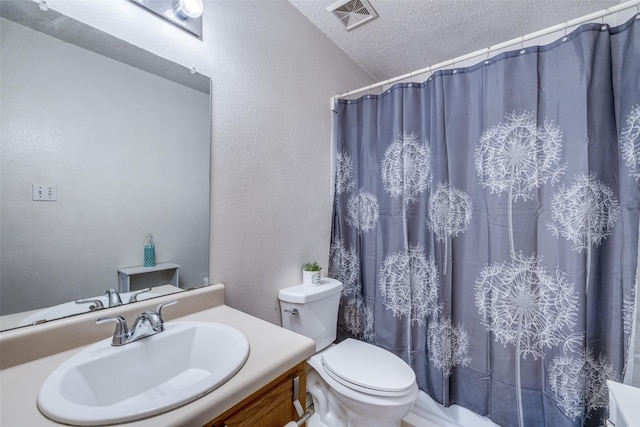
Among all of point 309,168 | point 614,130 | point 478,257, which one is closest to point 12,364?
point 309,168

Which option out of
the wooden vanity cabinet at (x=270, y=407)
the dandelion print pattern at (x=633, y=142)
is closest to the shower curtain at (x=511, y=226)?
the dandelion print pattern at (x=633, y=142)

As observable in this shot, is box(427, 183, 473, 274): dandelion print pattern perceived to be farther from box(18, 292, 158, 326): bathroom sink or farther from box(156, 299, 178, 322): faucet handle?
box(18, 292, 158, 326): bathroom sink

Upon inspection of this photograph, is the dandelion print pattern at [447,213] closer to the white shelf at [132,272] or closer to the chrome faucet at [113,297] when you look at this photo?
the white shelf at [132,272]

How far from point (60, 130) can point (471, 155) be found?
5.37ft

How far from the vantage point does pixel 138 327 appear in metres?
0.81

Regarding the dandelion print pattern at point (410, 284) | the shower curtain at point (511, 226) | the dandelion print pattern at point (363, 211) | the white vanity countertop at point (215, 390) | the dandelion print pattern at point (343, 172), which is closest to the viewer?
the white vanity countertop at point (215, 390)

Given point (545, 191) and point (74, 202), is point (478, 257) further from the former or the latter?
point (74, 202)

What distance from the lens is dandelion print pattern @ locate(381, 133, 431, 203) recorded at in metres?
1.52

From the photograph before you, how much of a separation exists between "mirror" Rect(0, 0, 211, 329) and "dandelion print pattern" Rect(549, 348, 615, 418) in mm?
1557

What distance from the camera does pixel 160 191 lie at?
3.31 ft

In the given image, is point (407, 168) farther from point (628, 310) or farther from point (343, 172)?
point (628, 310)

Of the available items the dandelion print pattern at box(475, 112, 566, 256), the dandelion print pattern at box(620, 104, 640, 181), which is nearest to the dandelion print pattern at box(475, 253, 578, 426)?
→ the dandelion print pattern at box(475, 112, 566, 256)

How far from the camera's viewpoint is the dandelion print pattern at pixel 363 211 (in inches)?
66.7

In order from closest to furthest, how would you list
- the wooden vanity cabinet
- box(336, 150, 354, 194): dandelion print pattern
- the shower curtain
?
the wooden vanity cabinet
the shower curtain
box(336, 150, 354, 194): dandelion print pattern
